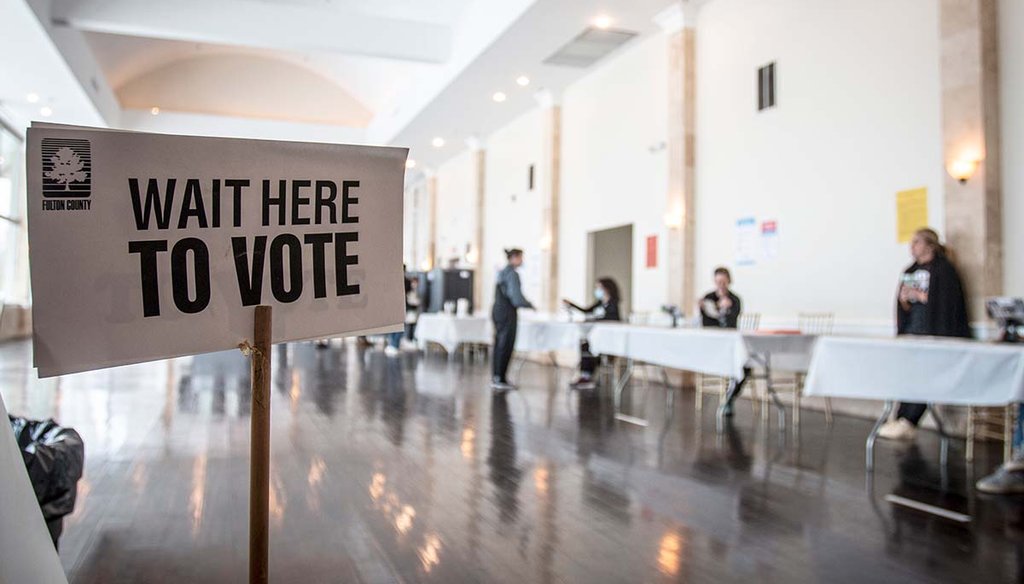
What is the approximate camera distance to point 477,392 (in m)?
6.30

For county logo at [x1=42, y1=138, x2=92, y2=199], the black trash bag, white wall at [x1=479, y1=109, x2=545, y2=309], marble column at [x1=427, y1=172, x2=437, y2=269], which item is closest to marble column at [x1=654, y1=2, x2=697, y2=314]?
white wall at [x1=479, y1=109, x2=545, y2=309]

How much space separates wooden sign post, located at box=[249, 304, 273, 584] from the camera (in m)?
1.11

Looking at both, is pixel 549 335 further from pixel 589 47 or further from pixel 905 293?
pixel 589 47

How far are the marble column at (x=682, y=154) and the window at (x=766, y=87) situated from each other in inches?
36.9

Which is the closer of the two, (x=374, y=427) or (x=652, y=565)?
(x=652, y=565)

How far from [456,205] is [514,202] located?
3.36 meters

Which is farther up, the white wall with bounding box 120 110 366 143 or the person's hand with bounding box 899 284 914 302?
the white wall with bounding box 120 110 366 143

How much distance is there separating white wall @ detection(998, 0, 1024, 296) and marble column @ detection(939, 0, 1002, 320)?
44mm

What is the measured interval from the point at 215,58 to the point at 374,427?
14.7m

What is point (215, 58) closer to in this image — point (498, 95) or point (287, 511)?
point (498, 95)

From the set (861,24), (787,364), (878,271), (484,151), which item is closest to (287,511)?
(787,364)

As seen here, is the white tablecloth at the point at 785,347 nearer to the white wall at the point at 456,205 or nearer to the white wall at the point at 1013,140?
the white wall at the point at 1013,140

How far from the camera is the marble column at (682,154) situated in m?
7.28

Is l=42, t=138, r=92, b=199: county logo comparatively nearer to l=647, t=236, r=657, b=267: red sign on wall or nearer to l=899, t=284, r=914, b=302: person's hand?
l=899, t=284, r=914, b=302: person's hand
